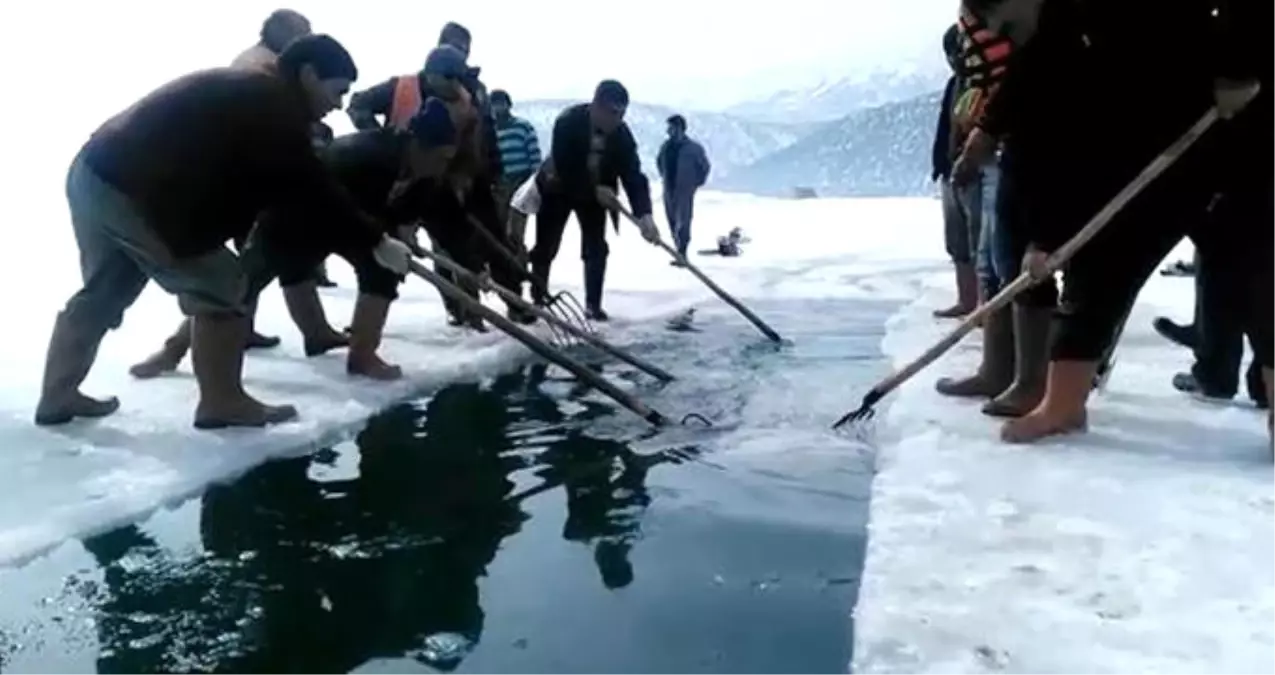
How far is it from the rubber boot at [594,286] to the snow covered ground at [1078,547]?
13.1 ft

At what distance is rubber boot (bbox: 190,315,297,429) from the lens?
5098 millimetres

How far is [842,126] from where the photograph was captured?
307 ft

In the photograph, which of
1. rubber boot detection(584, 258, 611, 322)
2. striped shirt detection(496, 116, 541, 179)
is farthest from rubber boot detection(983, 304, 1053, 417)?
striped shirt detection(496, 116, 541, 179)

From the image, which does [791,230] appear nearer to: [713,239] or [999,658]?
[713,239]

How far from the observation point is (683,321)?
8.85m

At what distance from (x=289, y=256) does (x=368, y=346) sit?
0.58m

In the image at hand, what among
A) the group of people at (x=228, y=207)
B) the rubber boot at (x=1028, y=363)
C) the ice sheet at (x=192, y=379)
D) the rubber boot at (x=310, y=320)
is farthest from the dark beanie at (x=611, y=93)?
the rubber boot at (x=1028, y=363)

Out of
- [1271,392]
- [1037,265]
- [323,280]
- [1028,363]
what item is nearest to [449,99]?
[323,280]

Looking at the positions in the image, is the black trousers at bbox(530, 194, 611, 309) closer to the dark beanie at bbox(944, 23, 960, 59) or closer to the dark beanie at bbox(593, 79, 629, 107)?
the dark beanie at bbox(593, 79, 629, 107)

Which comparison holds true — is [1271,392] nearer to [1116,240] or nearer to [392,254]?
Answer: [1116,240]

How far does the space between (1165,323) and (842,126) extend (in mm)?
89876

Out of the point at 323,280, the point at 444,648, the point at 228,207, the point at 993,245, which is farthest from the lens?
the point at 323,280

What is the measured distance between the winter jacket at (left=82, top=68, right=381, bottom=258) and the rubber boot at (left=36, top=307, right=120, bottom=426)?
55 centimetres

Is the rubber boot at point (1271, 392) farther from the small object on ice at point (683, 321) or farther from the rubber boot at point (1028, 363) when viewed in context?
the small object on ice at point (683, 321)
